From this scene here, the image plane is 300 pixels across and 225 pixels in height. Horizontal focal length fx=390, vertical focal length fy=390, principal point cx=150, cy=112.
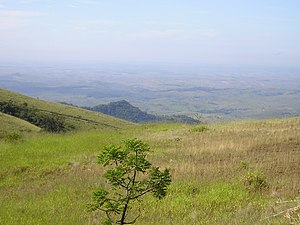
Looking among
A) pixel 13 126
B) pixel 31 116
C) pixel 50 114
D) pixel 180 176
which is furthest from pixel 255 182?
pixel 50 114

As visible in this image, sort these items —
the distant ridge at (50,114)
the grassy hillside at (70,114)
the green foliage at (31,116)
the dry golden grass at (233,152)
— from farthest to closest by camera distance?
1. the grassy hillside at (70,114)
2. the distant ridge at (50,114)
3. the green foliage at (31,116)
4. the dry golden grass at (233,152)

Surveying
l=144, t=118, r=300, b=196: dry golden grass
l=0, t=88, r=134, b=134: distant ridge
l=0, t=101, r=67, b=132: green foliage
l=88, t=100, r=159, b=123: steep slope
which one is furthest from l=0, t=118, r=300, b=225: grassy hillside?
l=88, t=100, r=159, b=123: steep slope

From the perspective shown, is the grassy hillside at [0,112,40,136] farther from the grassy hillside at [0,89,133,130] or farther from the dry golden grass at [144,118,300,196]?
the dry golden grass at [144,118,300,196]

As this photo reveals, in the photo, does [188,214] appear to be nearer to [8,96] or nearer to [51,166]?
[51,166]

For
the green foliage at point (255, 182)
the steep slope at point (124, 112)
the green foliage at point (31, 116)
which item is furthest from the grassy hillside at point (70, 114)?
the steep slope at point (124, 112)

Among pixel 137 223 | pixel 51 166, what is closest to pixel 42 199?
pixel 137 223

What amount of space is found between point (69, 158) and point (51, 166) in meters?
1.49

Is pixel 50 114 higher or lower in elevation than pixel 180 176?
lower

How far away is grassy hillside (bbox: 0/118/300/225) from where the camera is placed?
29.0 ft

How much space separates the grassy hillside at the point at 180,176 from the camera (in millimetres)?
8828

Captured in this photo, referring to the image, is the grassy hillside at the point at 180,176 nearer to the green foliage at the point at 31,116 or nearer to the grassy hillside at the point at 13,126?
the grassy hillside at the point at 13,126

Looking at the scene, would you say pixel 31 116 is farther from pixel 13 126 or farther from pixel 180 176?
pixel 180 176

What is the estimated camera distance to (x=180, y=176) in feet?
41.3

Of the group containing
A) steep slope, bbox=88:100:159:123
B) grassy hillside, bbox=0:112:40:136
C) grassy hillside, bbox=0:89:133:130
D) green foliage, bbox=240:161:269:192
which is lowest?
steep slope, bbox=88:100:159:123
